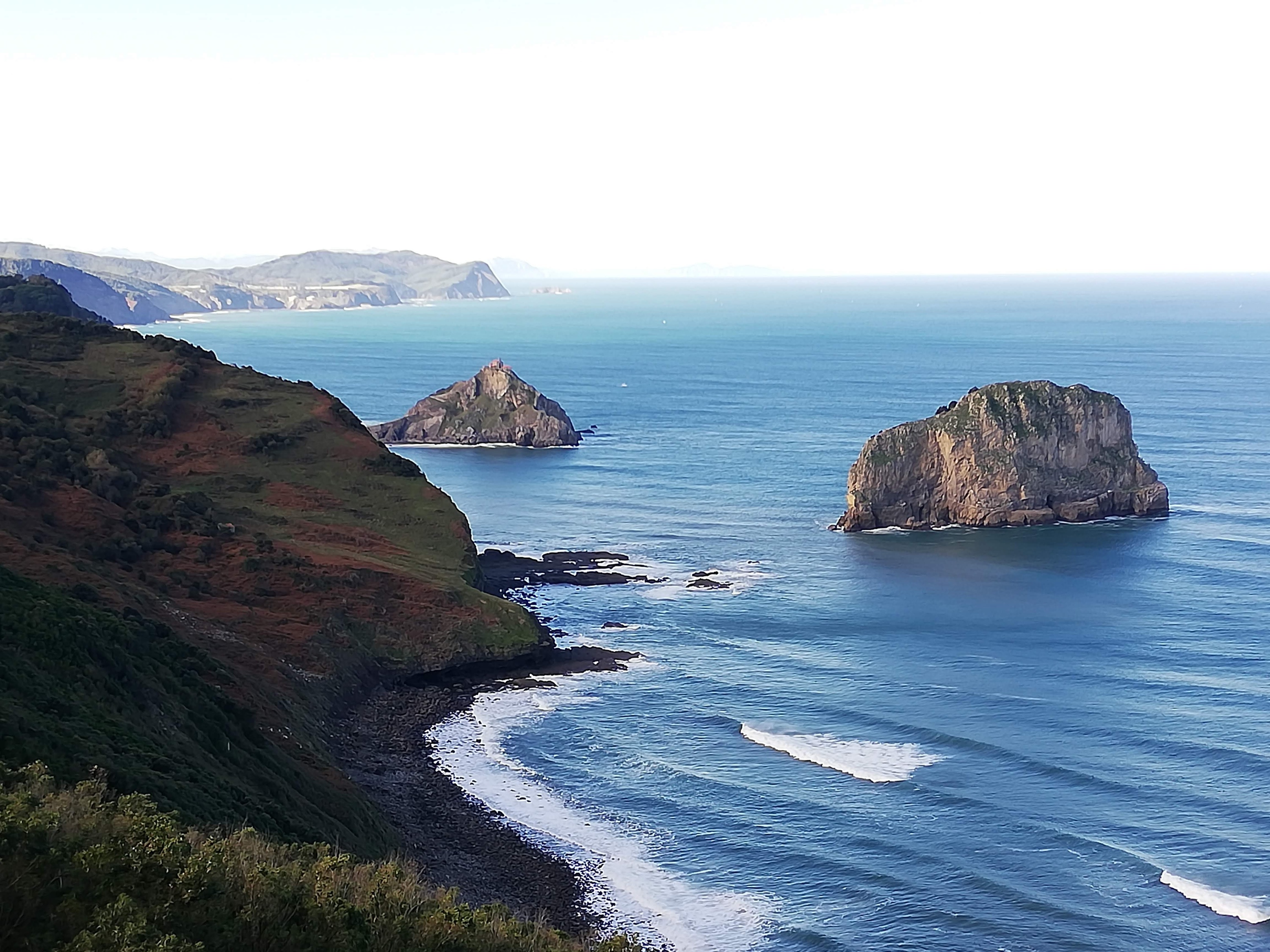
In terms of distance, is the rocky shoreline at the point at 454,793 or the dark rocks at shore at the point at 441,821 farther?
the rocky shoreline at the point at 454,793

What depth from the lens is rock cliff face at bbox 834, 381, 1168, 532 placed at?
385ft

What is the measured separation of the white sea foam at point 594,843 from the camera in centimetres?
4869

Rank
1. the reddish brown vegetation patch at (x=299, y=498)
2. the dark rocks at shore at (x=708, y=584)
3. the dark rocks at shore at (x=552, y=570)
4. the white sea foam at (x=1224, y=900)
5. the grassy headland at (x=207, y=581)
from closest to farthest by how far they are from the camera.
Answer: the white sea foam at (x=1224, y=900) → the grassy headland at (x=207, y=581) → the dark rocks at shore at (x=708, y=584) → the reddish brown vegetation patch at (x=299, y=498) → the dark rocks at shore at (x=552, y=570)

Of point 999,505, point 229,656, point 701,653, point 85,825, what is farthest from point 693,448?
point 85,825

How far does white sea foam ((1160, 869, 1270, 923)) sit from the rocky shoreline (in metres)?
21.8

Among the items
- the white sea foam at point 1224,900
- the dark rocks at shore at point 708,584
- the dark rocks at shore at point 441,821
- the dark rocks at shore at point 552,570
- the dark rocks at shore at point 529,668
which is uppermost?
the dark rocks at shore at point 708,584

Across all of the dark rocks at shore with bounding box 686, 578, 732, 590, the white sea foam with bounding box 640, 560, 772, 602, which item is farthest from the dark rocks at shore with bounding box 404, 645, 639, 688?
the dark rocks at shore with bounding box 686, 578, 732, 590

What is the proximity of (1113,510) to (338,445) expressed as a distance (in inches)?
2632

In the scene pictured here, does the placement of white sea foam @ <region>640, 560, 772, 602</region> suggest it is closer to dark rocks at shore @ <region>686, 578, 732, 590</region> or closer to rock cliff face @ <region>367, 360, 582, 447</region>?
dark rocks at shore @ <region>686, 578, 732, 590</region>

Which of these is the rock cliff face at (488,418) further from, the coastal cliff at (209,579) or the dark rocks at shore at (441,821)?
the dark rocks at shore at (441,821)

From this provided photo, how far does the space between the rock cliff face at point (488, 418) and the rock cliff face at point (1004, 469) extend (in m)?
58.3

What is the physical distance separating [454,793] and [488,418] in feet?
376

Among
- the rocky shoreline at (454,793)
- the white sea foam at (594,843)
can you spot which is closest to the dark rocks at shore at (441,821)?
the rocky shoreline at (454,793)

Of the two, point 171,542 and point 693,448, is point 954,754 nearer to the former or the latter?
point 171,542
